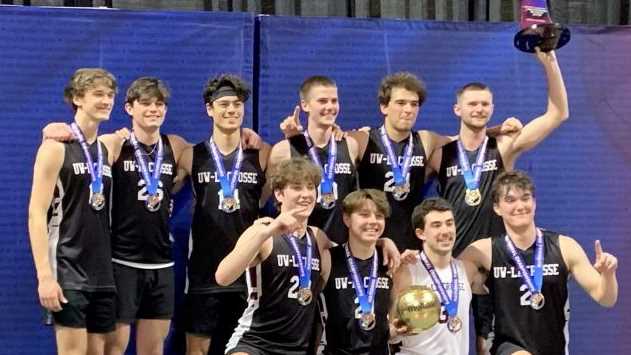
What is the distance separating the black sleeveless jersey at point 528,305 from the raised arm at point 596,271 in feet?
0.15

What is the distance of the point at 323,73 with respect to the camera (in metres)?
5.70

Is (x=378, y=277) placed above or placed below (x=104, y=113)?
below

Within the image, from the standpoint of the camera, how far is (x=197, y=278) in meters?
5.15

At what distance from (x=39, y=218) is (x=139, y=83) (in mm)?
968

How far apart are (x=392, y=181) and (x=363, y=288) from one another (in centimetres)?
82

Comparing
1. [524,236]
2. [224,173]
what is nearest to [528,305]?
[524,236]

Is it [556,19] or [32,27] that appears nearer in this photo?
[32,27]

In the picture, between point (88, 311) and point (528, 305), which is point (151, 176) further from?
point (528, 305)

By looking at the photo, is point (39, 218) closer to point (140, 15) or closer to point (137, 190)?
point (137, 190)

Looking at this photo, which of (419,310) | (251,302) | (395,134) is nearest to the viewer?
(419,310)

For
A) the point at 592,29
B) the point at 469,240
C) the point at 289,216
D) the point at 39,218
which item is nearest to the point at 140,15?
the point at 39,218

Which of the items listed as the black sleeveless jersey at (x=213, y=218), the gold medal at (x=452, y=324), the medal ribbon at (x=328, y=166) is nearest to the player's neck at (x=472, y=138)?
the medal ribbon at (x=328, y=166)

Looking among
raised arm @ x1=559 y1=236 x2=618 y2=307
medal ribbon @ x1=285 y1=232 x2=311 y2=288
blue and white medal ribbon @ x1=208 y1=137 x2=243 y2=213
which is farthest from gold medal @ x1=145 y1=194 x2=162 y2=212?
raised arm @ x1=559 y1=236 x2=618 y2=307

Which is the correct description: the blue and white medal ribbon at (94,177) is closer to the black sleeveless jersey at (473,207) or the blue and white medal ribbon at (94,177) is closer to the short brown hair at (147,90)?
the short brown hair at (147,90)
